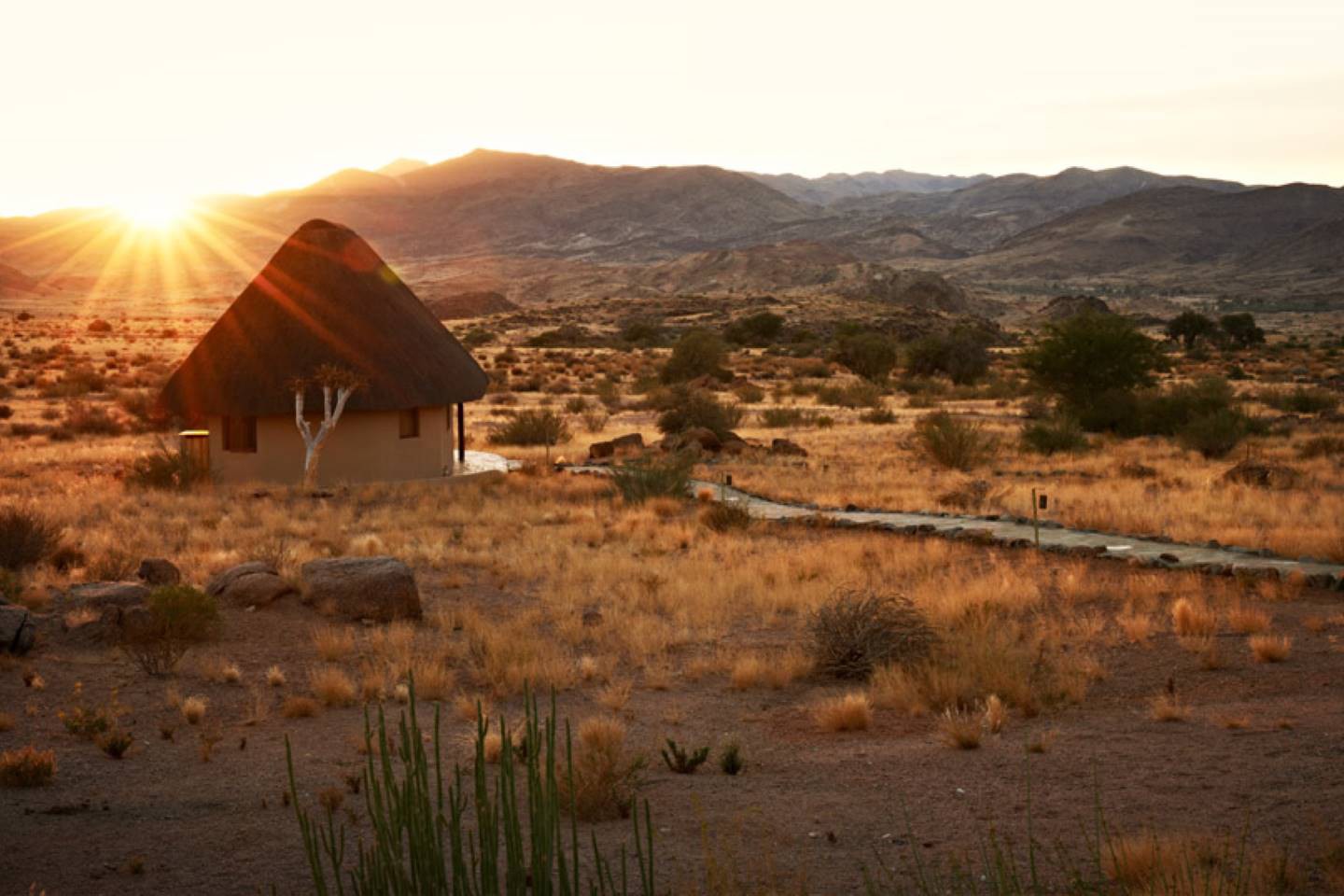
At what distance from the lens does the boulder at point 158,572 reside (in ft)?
43.7

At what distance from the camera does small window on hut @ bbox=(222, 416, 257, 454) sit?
22.7m

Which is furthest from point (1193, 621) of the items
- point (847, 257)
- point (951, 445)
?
point (847, 257)

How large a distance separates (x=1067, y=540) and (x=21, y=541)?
39.4 ft

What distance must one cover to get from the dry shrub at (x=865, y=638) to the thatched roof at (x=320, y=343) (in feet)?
42.4

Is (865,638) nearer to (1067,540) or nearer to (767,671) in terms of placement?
(767,671)

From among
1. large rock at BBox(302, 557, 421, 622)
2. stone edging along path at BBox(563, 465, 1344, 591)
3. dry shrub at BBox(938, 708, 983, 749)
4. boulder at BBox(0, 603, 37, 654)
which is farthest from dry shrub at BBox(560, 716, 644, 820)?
stone edging along path at BBox(563, 465, 1344, 591)

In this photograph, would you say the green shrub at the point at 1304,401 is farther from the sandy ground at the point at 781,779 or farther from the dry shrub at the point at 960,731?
the dry shrub at the point at 960,731

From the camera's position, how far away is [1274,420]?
3250 centimetres

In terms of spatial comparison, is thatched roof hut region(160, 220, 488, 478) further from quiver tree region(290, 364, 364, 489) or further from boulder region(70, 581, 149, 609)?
boulder region(70, 581, 149, 609)

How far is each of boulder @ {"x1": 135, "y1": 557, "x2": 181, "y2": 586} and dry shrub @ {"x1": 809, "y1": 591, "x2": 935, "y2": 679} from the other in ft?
22.3

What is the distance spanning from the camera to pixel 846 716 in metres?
8.83

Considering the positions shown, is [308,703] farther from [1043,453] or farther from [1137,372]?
[1137,372]

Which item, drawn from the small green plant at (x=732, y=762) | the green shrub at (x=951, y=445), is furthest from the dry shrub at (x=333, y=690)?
the green shrub at (x=951, y=445)

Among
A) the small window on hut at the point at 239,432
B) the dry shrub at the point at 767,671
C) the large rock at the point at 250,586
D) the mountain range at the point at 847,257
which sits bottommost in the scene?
the dry shrub at the point at 767,671
